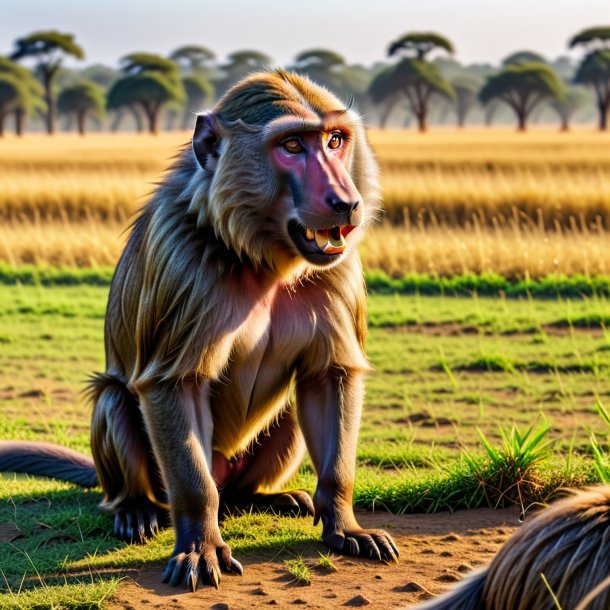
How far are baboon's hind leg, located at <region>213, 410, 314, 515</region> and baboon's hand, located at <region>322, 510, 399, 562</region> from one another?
1.72 feet

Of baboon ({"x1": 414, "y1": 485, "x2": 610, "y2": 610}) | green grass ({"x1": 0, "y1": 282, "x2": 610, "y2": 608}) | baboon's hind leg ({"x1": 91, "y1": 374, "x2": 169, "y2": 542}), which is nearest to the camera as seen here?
baboon ({"x1": 414, "y1": 485, "x2": 610, "y2": 610})

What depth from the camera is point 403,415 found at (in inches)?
261

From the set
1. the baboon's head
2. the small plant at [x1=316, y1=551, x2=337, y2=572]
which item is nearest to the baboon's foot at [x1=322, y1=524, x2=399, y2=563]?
the small plant at [x1=316, y1=551, x2=337, y2=572]

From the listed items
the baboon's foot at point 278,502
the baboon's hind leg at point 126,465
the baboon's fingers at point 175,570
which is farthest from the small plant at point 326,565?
the baboon's hind leg at point 126,465

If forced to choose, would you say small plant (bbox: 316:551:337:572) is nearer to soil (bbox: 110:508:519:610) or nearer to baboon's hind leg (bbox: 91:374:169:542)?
soil (bbox: 110:508:519:610)

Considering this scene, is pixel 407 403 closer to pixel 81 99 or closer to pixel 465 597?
pixel 465 597

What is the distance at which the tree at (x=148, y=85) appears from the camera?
210ft

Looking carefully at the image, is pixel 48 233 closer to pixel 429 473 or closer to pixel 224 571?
pixel 429 473

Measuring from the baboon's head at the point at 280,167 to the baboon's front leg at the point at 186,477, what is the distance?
606mm

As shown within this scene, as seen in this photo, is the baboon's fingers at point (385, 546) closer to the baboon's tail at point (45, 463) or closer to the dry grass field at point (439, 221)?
the baboon's tail at point (45, 463)

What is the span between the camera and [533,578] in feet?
8.32

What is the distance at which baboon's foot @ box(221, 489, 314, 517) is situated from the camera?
450cm

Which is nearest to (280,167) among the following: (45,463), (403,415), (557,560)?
(557,560)

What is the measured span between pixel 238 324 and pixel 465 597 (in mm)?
1465
